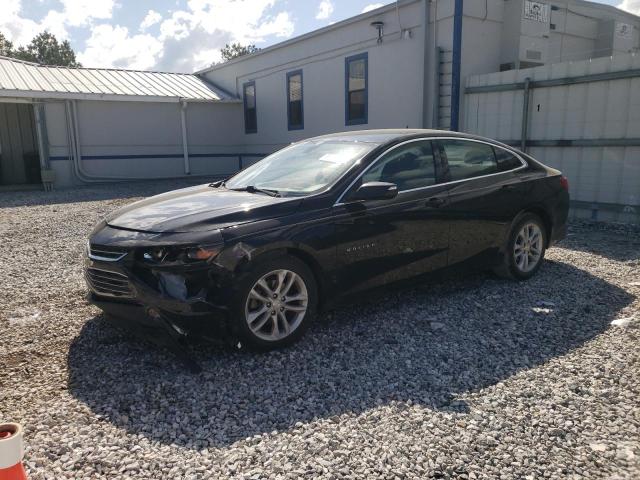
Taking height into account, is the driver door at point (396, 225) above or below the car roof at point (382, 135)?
below

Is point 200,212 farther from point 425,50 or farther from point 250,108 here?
point 250,108

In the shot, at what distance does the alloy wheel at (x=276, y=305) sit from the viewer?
363cm

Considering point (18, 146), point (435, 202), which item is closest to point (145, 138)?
point (18, 146)

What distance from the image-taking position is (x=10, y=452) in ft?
6.56

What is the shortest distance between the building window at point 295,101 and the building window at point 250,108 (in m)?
2.46

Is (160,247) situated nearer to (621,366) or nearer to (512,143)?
(621,366)

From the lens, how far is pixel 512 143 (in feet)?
32.1

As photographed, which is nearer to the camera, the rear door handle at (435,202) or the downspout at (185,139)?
the rear door handle at (435,202)

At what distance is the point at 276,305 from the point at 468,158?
257 centimetres

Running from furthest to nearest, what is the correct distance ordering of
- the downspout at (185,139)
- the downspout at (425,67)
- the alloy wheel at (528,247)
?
the downspout at (185,139)
the downspout at (425,67)
the alloy wheel at (528,247)

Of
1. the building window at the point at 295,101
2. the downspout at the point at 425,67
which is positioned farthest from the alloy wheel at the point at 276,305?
the building window at the point at 295,101

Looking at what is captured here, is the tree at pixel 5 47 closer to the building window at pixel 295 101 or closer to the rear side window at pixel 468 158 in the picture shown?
the building window at pixel 295 101

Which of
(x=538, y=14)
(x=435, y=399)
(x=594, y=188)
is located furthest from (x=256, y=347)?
(x=538, y=14)

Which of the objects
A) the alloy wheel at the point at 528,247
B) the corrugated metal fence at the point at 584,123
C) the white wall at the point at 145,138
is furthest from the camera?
the white wall at the point at 145,138
